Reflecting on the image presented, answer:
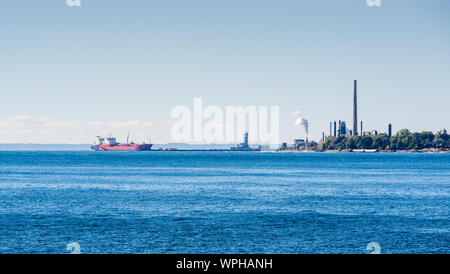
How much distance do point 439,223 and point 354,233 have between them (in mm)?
8519

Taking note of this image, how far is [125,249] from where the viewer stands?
3056cm

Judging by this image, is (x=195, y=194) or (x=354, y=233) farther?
(x=195, y=194)

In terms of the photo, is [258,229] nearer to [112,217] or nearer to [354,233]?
[354,233]

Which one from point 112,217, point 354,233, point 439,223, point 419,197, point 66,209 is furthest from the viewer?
point 419,197

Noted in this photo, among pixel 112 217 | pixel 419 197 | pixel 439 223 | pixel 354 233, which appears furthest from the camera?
pixel 419 197

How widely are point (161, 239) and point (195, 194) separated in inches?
1175

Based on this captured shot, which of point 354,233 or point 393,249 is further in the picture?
point 354,233
